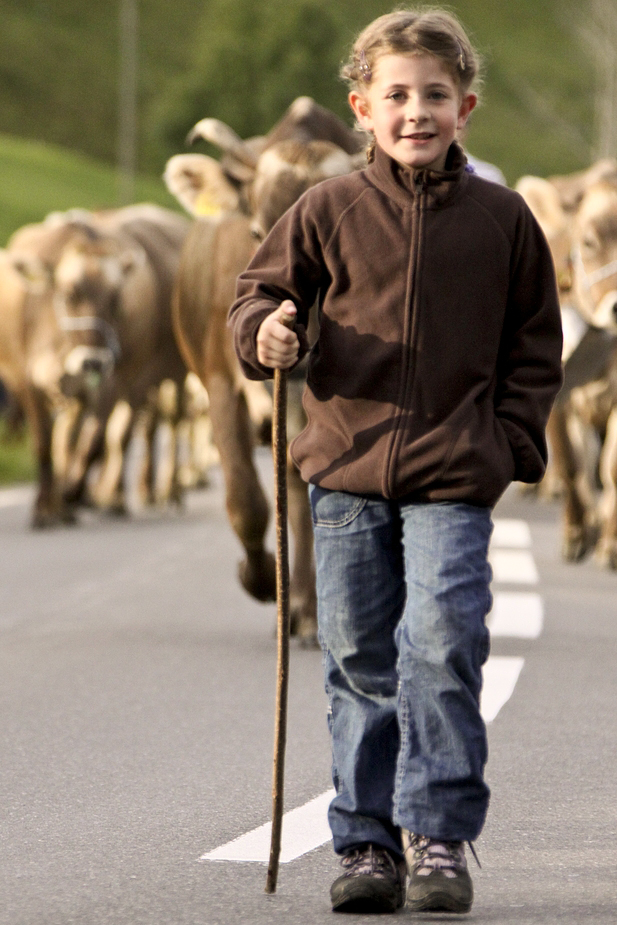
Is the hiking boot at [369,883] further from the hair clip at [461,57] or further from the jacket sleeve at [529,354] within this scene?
the hair clip at [461,57]

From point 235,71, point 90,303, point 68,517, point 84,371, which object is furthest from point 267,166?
point 235,71

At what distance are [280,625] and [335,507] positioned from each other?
29 cm

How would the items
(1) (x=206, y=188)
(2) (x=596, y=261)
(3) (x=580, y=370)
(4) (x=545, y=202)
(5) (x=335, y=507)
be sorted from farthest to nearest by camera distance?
1. (4) (x=545, y=202)
2. (3) (x=580, y=370)
3. (2) (x=596, y=261)
4. (1) (x=206, y=188)
5. (5) (x=335, y=507)

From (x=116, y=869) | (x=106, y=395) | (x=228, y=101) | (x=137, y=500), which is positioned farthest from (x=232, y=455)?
(x=228, y=101)

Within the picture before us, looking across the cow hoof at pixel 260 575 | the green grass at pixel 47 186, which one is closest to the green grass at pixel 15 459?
the cow hoof at pixel 260 575

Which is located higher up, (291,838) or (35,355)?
(35,355)

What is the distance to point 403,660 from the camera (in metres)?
4.51

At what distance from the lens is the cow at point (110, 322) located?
16.4m

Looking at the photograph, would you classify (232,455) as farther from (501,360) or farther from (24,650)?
(501,360)

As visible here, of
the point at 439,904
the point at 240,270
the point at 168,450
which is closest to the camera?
the point at 439,904

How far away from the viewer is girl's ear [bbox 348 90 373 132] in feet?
15.3

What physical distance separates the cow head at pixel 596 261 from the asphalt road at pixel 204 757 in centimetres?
171

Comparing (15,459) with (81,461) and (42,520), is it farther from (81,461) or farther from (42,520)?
(42,520)

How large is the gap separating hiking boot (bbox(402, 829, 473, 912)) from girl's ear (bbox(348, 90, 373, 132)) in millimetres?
1606
